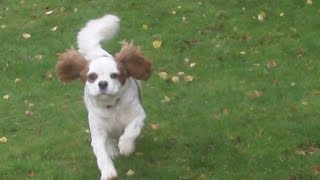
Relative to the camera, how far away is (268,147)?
25.3 ft

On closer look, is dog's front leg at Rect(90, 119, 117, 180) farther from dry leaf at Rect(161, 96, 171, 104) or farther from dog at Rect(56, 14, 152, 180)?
dry leaf at Rect(161, 96, 171, 104)

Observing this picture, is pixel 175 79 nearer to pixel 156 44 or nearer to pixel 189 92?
pixel 189 92

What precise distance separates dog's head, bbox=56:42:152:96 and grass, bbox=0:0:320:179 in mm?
1025

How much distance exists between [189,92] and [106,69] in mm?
3415

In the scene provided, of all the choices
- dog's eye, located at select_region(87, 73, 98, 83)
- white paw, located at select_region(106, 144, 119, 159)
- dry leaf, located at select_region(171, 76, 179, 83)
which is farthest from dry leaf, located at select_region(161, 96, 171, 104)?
dog's eye, located at select_region(87, 73, 98, 83)

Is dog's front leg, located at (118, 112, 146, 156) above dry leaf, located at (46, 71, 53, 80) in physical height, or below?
above

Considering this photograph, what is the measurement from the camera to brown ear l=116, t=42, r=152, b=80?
23.0 ft

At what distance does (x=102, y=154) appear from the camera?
6715 mm

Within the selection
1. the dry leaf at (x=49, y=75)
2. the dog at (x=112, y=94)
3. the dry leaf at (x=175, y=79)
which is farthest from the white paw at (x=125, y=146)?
the dry leaf at (x=49, y=75)

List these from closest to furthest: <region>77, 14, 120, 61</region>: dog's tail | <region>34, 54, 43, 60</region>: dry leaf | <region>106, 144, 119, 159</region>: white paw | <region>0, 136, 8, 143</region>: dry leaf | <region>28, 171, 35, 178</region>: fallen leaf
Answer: <region>106, 144, 119, 159</region>: white paw → <region>28, 171, 35, 178</region>: fallen leaf → <region>77, 14, 120, 61</region>: dog's tail → <region>0, 136, 8, 143</region>: dry leaf → <region>34, 54, 43, 60</region>: dry leaf

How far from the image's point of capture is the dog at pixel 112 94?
6637 millimetres

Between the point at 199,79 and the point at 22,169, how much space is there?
351cm

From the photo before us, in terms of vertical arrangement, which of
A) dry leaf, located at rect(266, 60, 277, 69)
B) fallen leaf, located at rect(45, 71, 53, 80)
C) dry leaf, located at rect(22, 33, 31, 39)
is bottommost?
dry leaf, located at rect(22, 33, 31, 39)

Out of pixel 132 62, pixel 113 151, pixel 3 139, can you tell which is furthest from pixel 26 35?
pixel 132 62
